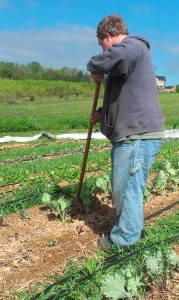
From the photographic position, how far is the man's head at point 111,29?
381cm

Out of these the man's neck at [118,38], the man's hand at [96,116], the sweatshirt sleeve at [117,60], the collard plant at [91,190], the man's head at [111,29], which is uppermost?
the man's head at [111,29]

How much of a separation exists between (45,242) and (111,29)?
2218 millimetres

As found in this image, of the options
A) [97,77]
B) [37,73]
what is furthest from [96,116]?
[37,73]

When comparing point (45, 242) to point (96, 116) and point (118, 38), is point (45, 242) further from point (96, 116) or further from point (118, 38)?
point (118, 38)

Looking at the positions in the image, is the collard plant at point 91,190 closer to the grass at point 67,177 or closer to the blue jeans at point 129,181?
the grass at point 67,177

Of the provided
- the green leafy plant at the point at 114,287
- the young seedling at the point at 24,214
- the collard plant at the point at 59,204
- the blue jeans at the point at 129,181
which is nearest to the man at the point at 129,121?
the blue jeans at the point at 129,181

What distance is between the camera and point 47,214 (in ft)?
17.0

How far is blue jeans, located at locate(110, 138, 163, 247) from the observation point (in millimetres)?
3875

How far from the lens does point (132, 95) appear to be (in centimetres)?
380

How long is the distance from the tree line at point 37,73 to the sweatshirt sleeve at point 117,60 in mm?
51439

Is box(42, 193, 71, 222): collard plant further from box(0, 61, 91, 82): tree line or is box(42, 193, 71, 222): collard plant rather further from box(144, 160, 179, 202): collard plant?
box(0, 61, 91, 82): tree line

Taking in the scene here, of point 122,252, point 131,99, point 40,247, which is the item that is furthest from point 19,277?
point 131,99

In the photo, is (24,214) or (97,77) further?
(24,214)

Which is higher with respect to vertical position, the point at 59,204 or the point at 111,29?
the point at 111,29
